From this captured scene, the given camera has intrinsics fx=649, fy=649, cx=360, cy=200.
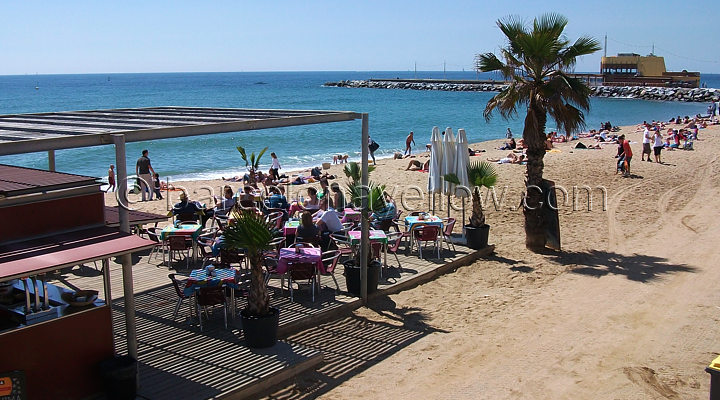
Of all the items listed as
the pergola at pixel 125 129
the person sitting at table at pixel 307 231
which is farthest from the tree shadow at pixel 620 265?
the person sitting at table at pixel 307 231

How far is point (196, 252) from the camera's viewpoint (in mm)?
10109

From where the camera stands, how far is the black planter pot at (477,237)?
11.4 meters

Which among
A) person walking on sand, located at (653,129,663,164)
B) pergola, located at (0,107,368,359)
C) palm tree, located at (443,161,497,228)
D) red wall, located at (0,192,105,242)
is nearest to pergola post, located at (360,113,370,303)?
pergola, located at (0,107,368,359)

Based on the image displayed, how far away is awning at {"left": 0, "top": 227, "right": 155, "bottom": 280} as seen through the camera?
195 inches

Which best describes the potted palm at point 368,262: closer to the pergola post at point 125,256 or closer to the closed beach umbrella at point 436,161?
the pergola post at point 125,256

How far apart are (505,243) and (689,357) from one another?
5444mm

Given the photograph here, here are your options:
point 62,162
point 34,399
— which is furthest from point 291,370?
point 62,162

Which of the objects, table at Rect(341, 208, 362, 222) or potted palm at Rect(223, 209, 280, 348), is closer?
potted palm at Rect(223, 209, 280, 348)

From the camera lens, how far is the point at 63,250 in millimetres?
5379

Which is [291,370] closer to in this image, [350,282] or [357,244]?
[350,282]

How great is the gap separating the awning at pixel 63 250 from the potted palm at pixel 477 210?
6893mm

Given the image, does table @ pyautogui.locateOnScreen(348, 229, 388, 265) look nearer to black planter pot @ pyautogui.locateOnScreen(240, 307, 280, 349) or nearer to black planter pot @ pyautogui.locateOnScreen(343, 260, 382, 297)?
black planter pot @ pyautogui.locateOnScreen(343, 260, 382, 297)

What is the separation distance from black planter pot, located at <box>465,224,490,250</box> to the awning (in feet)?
Result: 22.5

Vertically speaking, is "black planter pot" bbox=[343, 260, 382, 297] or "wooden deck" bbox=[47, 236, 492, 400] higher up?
"black planter pot" bbox=[343, 260, 382, 297]
